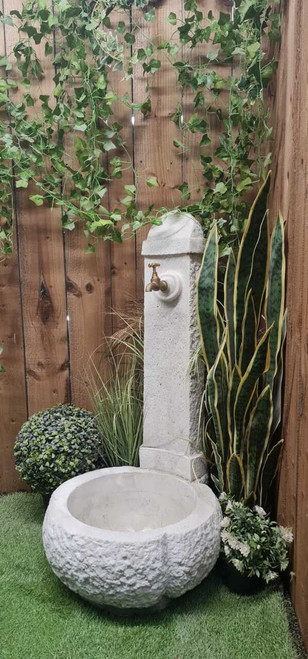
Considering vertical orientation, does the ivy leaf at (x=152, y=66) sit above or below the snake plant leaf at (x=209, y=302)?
above

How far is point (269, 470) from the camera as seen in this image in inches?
57.2

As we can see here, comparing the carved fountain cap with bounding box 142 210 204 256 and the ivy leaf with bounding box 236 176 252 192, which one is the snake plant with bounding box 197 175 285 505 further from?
the ivy leaf with bounding box 236 176 252 192

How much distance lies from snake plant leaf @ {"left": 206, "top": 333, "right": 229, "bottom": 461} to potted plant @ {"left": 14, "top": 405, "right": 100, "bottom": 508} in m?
0.54

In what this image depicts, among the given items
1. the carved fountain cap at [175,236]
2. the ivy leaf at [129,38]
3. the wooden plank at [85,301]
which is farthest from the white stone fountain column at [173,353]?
the ivy leaf at [129,38]

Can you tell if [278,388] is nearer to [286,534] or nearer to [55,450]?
[286,534]

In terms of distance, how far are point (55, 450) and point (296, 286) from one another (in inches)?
42.1

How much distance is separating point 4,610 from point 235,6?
85.8 inches

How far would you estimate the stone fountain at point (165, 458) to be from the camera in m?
1.25

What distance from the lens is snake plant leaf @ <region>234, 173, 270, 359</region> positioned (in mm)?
1412

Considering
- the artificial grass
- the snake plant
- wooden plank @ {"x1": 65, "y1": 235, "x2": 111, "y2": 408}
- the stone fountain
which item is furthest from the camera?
wooden plank @ {"x1": 65, "y1": 235, "x2": 111, "y2": 408}

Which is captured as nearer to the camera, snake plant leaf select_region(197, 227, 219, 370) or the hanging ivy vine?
snake plant leaf select_region(197, 227, 219, 370)

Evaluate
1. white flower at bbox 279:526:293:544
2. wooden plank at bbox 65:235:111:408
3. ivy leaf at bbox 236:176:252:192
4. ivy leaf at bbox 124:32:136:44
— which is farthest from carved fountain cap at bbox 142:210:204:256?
white flower at bbox 279:526:293:544

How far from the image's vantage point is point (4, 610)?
4.18 feet

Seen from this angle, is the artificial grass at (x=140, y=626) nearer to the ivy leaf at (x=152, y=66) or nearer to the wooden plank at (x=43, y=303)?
the wooden plank at (x=43, y=303)
